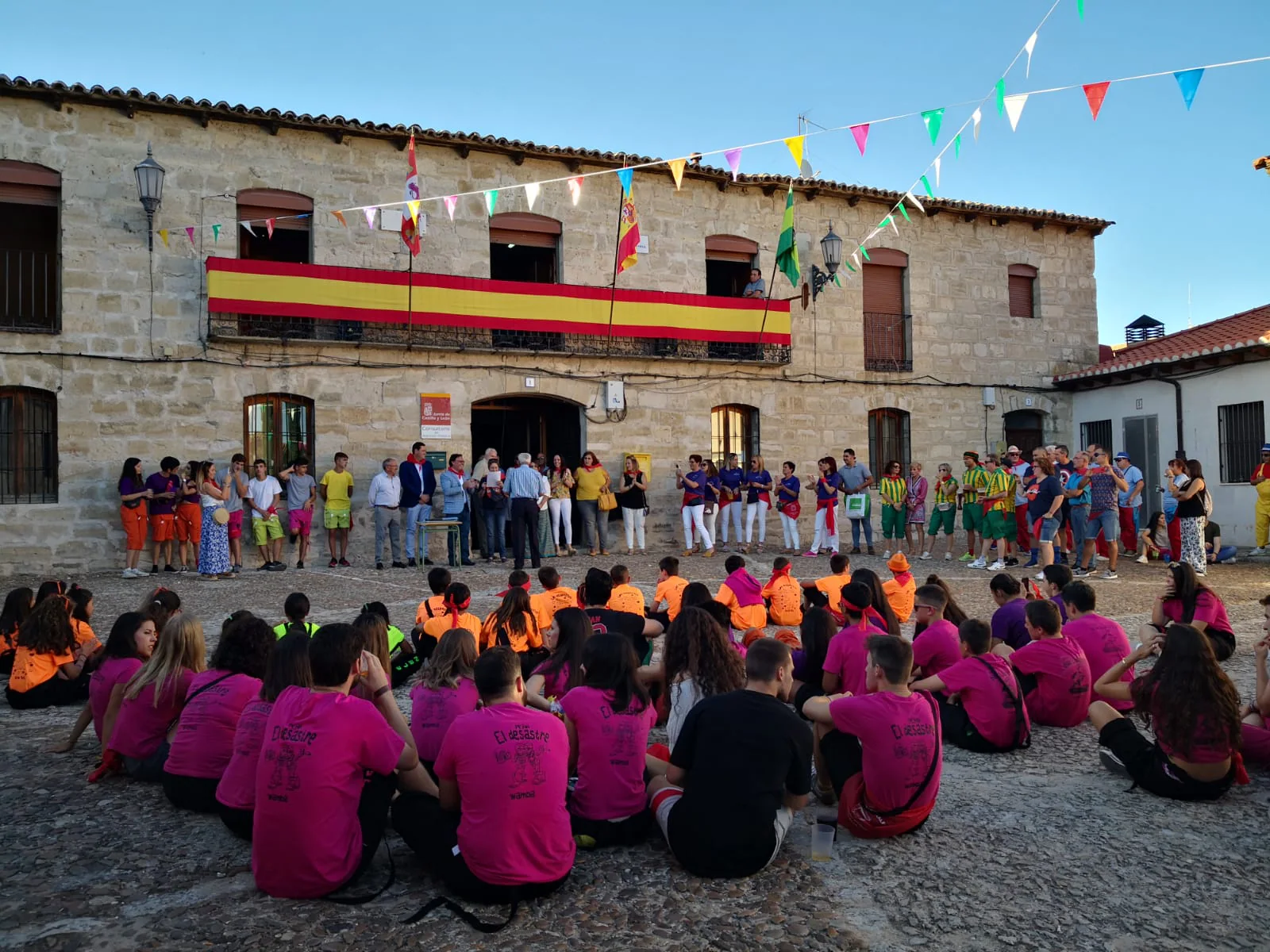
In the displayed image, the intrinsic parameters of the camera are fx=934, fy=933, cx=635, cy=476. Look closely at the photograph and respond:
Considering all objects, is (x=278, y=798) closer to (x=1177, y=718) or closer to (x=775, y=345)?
(x=1177, y=718)

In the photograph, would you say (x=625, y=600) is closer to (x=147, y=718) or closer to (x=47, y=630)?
(x=147, y=718)

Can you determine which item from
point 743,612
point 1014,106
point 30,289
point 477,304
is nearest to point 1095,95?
point 1014,106

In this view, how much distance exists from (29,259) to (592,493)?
848cm

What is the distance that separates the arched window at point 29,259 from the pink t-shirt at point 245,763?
11.2m

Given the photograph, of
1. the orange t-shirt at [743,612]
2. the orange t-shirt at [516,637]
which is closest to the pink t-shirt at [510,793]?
the orange t-shirt at [516,637]

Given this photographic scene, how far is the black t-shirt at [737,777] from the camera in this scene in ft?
10.9

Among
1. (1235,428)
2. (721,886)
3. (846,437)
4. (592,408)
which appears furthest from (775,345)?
(721,886)

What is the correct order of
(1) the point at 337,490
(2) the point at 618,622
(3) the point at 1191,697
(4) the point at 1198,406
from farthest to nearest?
(4) the point at 1198,406 < (1) the point at 337,490 < (2) the point at 618,622 < (3) the point at 1191,697

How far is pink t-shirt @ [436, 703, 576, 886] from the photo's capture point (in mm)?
3123

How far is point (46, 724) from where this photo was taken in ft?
18.5

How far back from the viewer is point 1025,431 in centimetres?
1881

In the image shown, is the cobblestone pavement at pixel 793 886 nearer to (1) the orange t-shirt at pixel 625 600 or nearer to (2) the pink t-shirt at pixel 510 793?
(2) the pink t-shirt at pixel 510 793

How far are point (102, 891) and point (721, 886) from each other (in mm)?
2221

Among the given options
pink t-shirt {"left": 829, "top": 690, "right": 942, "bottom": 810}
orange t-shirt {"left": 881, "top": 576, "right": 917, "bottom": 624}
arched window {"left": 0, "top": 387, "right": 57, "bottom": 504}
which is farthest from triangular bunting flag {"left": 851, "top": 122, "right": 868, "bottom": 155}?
arched window {"left": 0, "top": 387, "right": 57, "bottom": 504}
